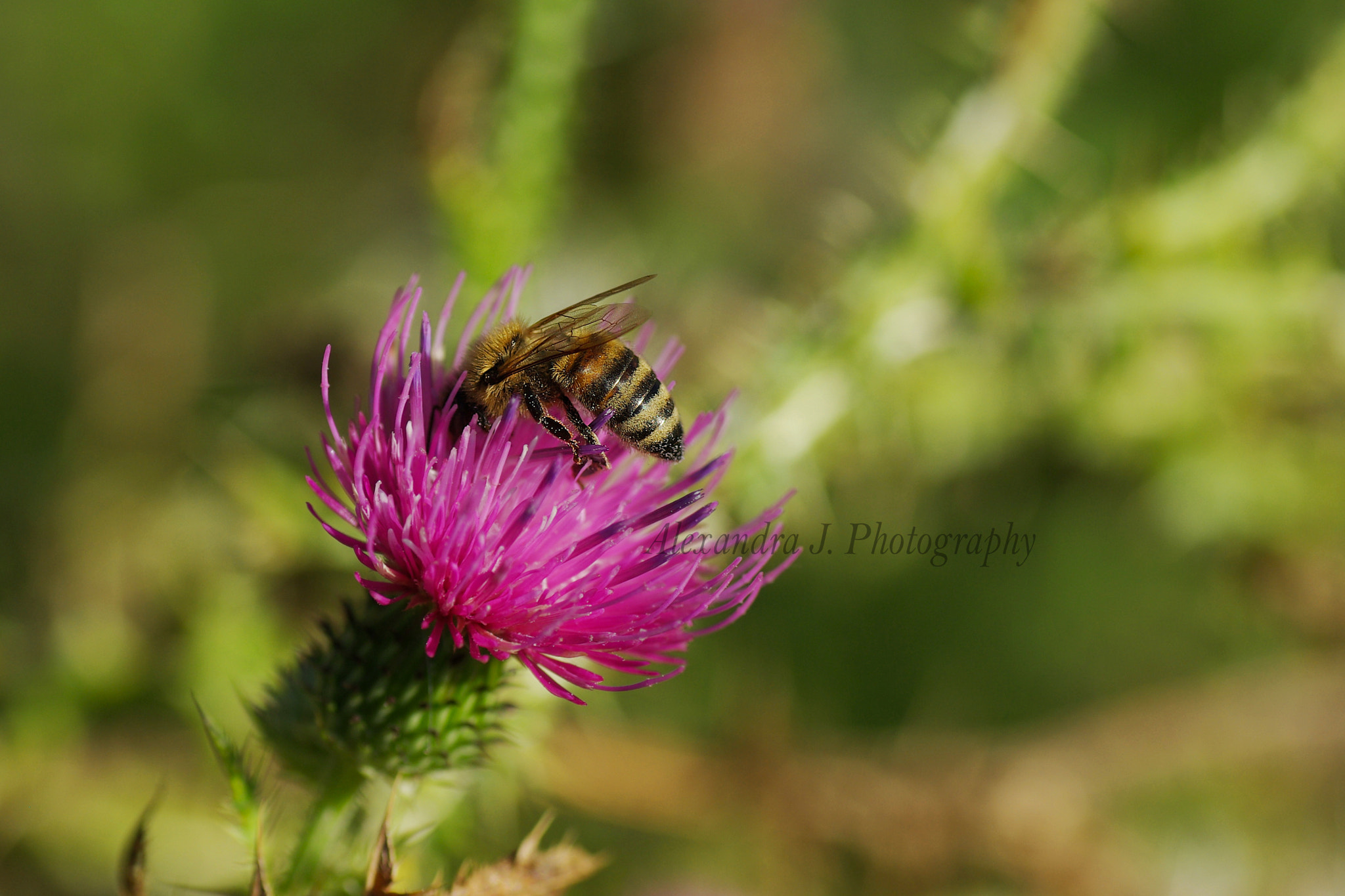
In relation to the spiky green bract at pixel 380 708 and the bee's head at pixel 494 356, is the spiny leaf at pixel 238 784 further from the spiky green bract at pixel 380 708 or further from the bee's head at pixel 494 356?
the bee's head at pixel 494 356

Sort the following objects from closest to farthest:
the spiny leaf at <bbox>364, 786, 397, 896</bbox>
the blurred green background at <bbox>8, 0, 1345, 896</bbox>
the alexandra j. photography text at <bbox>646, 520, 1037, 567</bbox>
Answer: the spiny leaf at <bbox>364, 786, 397, 896</bbox> < the blurred green background at <bbox>8, 0, 1345, 896</bbox> < the alexandra j. photography text at <bbox>646, 520, 1037, 567</bbox>

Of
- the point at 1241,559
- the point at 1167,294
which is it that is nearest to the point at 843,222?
the point at 1167,294

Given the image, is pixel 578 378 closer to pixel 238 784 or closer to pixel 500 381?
pixel 500 381

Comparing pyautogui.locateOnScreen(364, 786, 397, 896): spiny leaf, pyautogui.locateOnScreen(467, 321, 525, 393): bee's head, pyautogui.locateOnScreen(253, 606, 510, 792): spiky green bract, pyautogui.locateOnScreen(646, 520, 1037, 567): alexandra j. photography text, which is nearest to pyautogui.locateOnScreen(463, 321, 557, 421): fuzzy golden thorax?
pyautogui.locateOnScreen(467, 321, 525, 393): bee's head

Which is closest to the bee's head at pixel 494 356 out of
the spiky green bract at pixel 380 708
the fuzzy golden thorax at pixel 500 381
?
the fuzzy golden thorax at pixel 500 381

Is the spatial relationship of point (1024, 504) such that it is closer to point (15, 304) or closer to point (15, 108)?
point (15, 304)

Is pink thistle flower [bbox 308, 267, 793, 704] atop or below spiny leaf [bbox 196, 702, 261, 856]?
atop

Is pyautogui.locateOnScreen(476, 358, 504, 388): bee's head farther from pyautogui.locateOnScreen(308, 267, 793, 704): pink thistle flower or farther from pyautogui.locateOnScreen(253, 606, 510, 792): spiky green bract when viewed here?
pyautogui.locateOnScreen(253, 606, 510, 792): spiky green bract

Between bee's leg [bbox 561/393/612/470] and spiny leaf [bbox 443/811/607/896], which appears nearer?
spiny leaf [bbox 443/811/607/896]

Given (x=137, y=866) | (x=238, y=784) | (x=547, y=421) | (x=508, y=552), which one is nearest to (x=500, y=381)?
(x=547, y=421)
